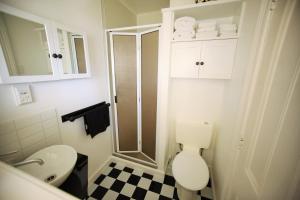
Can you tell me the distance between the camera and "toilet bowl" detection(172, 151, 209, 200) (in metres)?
1.18

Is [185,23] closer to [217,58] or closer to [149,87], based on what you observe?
[217,58]

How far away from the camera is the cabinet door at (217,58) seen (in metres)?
1.25

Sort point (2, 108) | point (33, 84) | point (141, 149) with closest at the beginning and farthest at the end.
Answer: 1. point (2, 108)
2. point (33, 84)
3. point (141, 149)

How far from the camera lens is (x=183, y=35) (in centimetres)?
134

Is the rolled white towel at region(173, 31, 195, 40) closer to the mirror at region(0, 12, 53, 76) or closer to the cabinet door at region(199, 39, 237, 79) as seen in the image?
the cabinet door at region(199, 39, 237, 79)

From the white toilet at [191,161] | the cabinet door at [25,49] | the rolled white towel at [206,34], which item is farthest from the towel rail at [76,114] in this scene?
the rolled white towel at [206,34]

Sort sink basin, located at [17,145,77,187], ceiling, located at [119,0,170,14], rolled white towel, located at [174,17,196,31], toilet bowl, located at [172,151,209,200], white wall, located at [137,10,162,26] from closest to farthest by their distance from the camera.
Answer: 1. sink basin, located at [17,145,77,187]
2. toilet bowl, located at [172,151,209,200]
3. rolled white towel, located at [174,17,196,31]
4. ceiling, located at [119,0,170,14]
5. white wall, located at [137,10,162,26]

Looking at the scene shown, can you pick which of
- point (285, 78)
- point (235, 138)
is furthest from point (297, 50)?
point (235, 138)

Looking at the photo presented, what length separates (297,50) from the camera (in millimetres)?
513

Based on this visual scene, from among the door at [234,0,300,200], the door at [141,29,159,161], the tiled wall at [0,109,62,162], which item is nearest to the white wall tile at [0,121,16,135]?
the tiled wall at [0,109,62,162]

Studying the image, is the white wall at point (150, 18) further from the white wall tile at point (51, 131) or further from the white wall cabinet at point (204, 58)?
the white wall tile at point (51, 131)

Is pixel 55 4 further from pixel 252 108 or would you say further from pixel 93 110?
pixel 252 108

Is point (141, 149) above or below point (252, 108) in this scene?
below

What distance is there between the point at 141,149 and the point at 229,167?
133 centimetres
